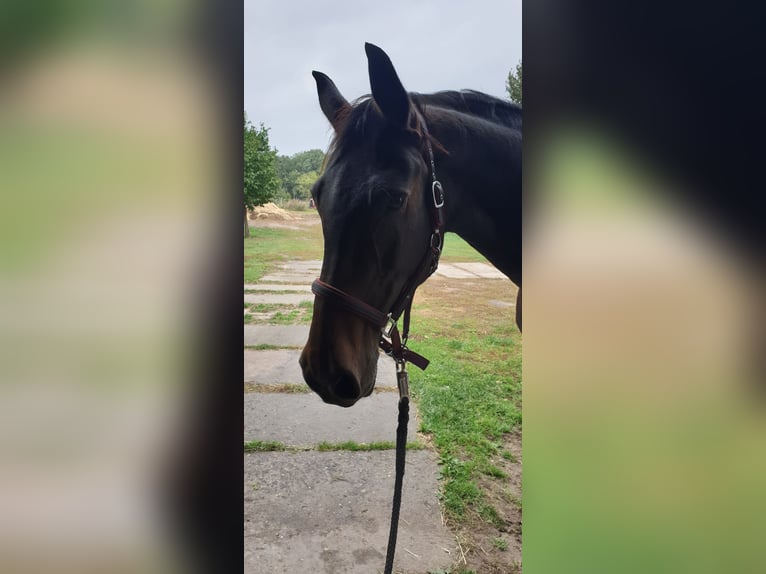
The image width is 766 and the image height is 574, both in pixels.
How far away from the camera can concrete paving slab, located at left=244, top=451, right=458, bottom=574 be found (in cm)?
167

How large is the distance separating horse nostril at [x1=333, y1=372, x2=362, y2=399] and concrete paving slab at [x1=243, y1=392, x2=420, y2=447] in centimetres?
160

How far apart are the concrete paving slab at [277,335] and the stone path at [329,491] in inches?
32.7

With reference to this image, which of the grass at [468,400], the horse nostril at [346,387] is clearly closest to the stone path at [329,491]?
the grass at [468,400]

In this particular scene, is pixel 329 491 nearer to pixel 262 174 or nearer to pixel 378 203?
pixel 378 203

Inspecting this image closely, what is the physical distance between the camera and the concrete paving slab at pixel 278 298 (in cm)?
623

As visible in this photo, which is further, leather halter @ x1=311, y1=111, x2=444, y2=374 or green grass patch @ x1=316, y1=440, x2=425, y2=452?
green grass patch @ x1=316, y1=440, x2=425, y2=452

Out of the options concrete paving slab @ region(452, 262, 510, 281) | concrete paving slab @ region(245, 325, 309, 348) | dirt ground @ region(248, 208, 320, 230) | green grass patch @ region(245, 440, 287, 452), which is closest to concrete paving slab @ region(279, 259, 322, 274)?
dirt ground @ region(248, 208, 320, 230)

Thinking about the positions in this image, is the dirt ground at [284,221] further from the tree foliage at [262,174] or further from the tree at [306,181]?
the tree at [306,181]

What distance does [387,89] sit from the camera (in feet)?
3.84

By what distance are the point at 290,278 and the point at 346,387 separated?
742cm

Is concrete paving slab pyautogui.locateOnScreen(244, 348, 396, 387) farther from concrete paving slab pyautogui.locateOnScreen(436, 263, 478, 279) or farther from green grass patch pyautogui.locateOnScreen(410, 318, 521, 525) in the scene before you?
concrete paving slab pyautogui.locateOnScreen(436, 263, 478, 279)
